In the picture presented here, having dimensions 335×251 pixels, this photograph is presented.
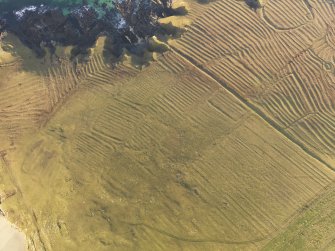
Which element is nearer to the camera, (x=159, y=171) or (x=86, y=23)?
(x=159, y=171)

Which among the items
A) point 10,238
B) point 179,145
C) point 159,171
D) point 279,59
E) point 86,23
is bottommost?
point 10,238

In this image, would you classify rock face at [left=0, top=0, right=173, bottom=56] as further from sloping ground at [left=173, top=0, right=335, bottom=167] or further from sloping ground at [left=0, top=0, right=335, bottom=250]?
sloping ground at [left=173, top=0, right=335, bottom=167]

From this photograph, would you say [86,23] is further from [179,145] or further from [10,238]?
[10,238]

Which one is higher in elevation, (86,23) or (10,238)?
(86,23)

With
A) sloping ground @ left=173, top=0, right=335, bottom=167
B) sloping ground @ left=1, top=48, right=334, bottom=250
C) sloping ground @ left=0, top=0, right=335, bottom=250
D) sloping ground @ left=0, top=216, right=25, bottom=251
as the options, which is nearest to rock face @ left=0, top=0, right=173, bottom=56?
sloping ground @ left=0, top=0, right=335, bottom=250

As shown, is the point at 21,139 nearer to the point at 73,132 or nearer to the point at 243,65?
the point at 73,132

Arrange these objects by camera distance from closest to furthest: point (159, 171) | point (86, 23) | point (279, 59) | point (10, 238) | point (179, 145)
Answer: point (10, 238)
point (159, 171)
point (179, 145)
point (279, 59)
point (86, 23)

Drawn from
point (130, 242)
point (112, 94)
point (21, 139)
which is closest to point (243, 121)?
point (112, 94)

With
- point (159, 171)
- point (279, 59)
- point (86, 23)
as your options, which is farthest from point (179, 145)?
point (86, 23)
